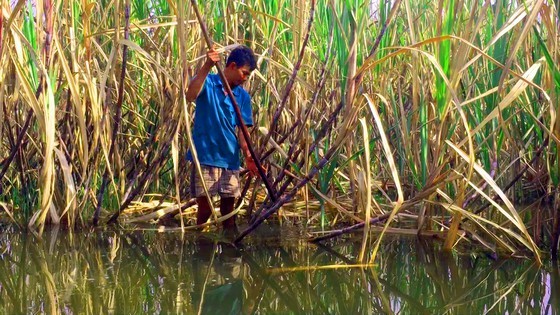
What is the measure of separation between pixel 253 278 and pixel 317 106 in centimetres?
148

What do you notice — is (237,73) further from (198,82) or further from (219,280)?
(219,280)

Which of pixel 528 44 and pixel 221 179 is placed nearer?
pixel 528 44

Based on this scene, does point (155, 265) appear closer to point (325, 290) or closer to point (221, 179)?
point (325, 290)

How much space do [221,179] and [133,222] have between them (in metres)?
0.41

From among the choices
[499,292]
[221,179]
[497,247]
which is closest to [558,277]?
[499,292]

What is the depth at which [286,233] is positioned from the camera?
10.4 ft

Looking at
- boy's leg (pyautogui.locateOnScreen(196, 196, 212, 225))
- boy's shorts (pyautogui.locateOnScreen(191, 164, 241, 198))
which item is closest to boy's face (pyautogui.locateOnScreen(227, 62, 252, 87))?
boy's shorts (pyautogui.locateOnScreen(191, 164, 241, 198))

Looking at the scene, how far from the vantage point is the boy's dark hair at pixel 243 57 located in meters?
3.07

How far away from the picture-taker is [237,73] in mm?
3127

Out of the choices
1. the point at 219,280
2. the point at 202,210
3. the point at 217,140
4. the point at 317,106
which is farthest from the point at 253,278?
the point at 317,106

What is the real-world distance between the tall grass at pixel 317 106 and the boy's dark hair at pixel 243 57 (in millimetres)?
98

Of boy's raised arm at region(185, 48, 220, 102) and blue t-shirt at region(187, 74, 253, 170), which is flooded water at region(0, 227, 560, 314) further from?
boy's raised arm at region(185, 48, 220, 102)

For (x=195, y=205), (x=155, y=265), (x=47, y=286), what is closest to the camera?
(x=47, y=286)

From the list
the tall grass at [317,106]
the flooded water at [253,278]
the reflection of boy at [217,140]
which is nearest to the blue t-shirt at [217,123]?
the reflection of boy at [217,140]
